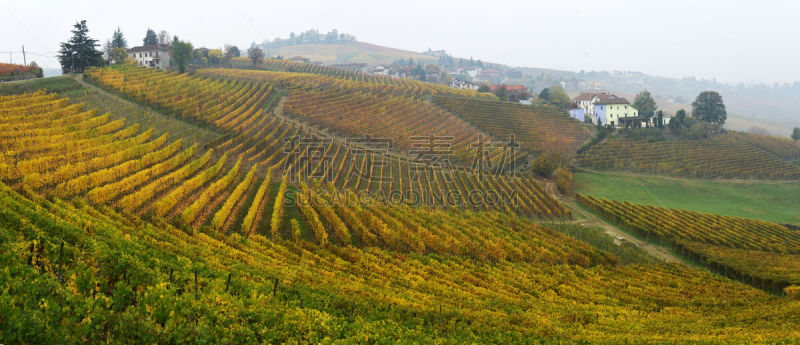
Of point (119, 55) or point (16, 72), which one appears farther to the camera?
point (119, 55)

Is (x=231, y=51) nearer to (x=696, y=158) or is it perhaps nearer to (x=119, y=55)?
(x=119, y=55)

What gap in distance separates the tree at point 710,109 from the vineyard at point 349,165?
267 ft

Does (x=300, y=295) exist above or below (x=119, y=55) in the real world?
below

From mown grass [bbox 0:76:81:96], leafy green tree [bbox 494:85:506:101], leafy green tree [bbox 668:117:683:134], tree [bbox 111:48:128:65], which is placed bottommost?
leafy green tree [bbox 668:117:683:134]

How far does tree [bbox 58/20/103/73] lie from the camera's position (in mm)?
71250

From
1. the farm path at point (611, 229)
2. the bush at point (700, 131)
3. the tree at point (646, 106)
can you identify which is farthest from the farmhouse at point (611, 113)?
the farm path at point (611, 229)

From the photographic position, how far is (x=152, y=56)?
343 ft

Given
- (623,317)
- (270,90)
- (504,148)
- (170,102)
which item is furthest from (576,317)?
(270,90)

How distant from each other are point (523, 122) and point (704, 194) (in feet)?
136

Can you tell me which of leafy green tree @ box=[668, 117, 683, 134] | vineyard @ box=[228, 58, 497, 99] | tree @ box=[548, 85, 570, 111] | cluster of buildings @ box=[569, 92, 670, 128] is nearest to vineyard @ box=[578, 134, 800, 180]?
leafy green tree @ box=[668, 117, 683, 134]

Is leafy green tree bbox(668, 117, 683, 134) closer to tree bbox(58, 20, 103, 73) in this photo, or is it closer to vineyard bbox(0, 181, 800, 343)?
vineyard bbox(0, 181, 800, 343)

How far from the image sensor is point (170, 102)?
57781mm

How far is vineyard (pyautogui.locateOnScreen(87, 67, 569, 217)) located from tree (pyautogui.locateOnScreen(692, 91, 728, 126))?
81.5m

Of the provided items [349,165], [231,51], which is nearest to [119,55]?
[231,51]
